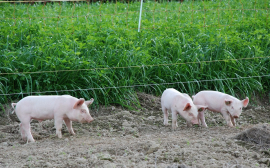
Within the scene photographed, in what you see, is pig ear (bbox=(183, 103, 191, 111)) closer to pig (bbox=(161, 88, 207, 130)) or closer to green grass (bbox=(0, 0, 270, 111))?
pig (bbox=(161, 88, 207, 130))

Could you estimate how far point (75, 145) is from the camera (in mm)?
4379

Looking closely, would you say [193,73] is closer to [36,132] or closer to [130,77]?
[130,77]

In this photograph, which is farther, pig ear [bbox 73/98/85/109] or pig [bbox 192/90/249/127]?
pig [bbox 192/90/249/127]

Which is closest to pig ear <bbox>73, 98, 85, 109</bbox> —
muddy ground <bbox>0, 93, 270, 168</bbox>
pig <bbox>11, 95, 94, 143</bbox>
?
pig <bbox>11, 95, 94, 143</bbox>

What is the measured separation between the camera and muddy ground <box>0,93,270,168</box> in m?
3.74

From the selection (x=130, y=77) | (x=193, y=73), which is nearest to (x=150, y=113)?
(x=130, y=77)

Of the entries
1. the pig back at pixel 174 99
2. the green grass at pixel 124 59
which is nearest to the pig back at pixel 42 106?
the green grass at pixel 124 59

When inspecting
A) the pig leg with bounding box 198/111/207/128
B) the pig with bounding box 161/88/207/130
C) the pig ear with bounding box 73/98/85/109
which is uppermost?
the pig ear with bounding box 73/98/85/109

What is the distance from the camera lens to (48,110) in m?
4.68

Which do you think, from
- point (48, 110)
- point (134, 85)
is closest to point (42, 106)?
point (48, 110)

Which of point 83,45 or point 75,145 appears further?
point 83,45

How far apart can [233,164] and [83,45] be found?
3.48 meters

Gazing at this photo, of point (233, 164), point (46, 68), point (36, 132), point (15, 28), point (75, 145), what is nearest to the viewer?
point (233, 164)

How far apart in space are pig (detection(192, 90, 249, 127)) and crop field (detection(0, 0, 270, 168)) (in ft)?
0.56
